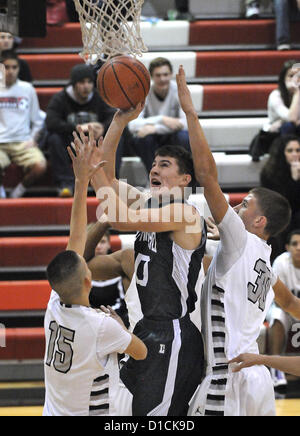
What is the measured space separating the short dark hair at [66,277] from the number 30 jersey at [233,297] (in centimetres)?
72

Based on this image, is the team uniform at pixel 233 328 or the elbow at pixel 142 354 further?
the team uniform at pixel 233 328

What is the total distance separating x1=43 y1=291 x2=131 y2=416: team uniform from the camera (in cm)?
348

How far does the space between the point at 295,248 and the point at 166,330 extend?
2756mm

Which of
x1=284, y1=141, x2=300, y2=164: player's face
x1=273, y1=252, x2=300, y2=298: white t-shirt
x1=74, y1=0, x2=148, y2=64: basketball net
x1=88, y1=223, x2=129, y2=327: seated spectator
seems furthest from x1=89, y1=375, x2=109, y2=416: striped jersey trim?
x1=284, y1=141, x2=300, y2=164: player's face

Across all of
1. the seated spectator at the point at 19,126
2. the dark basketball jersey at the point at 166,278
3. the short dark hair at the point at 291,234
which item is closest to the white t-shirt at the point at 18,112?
the seated spectator at the point at 19,126

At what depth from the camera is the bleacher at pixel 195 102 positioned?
6.49m

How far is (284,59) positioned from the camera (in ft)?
26.8

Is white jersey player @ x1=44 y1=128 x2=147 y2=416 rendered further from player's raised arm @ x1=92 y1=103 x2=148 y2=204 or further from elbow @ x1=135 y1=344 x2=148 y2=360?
player's raised arm @ x1=92 y1=103 x2=148 y2=204

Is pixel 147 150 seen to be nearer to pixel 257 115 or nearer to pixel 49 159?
pixel 49 159

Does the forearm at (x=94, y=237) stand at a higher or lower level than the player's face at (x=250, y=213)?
lower

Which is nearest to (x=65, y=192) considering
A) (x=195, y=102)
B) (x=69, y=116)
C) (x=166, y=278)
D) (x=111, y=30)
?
(x=69, y=116)

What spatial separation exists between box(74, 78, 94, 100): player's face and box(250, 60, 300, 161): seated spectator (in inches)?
58.6

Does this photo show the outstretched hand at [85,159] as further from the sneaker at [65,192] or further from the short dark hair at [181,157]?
the sneaker at [65,192]
